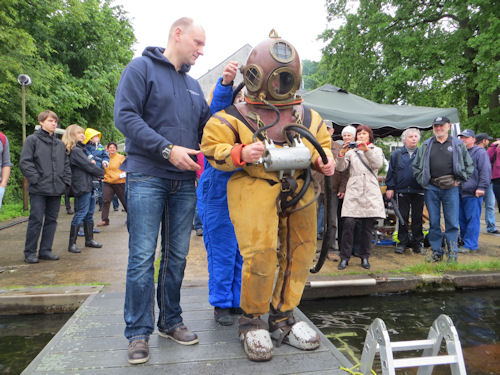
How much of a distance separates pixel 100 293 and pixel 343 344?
2280mm

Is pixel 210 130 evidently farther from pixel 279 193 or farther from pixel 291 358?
pixel 291 358

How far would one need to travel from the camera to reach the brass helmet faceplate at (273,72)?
7.59 ft

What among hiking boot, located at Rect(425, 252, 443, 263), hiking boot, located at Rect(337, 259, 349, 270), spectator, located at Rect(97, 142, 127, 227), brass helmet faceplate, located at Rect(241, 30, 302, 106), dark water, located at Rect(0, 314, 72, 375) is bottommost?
dark water, located at Rect(0, 314, 72, 375)

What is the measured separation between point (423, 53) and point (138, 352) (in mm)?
15507

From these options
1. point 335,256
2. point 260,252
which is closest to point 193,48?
point 260,252

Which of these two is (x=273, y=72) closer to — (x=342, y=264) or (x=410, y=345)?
(x=410, y=345)

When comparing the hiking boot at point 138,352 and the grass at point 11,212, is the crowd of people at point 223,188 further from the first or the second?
the grass at point 11,212

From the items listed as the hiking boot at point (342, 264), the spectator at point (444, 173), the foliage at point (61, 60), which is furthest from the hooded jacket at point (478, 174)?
the foliage at point (61, 60)

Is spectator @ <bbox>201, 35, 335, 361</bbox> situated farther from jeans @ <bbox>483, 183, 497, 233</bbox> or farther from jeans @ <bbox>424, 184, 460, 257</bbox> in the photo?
jeans @ <bbox>483, 183, 497, 233</bbox>

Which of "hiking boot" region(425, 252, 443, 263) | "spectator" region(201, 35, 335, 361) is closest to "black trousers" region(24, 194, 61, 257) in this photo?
"spectator" region(201, 35, 335, 361)

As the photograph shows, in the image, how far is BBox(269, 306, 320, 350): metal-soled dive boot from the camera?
231 cm

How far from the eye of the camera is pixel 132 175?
7.50ft

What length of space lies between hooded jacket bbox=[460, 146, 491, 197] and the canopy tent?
1349mm

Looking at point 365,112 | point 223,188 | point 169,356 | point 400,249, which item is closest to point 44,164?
point 223,188
